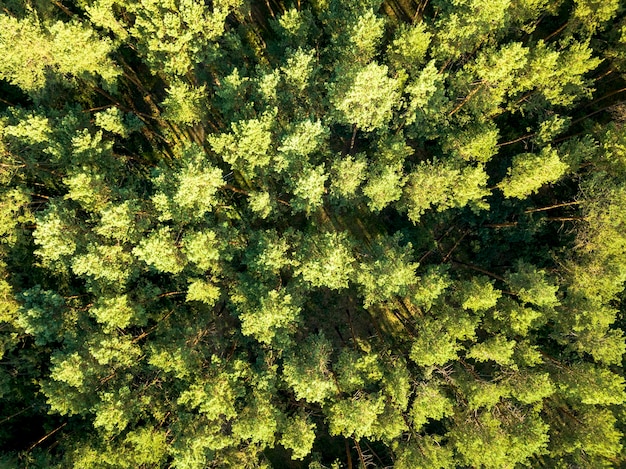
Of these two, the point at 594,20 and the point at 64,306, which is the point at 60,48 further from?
the point at 594,20

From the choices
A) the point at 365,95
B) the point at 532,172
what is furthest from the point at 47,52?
the point at 532,172

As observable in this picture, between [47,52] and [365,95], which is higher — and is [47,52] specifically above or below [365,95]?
above

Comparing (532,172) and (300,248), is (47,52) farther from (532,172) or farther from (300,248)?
(532,172)

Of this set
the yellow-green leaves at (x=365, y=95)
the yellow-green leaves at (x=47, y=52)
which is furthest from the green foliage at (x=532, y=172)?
the yellow-green leaves at (x=47, y=52)

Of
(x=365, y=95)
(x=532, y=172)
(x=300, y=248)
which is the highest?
(x=365, y=95)

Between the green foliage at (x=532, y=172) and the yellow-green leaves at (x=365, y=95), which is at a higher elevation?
the yellow-green leaves at (x=365, y=95)

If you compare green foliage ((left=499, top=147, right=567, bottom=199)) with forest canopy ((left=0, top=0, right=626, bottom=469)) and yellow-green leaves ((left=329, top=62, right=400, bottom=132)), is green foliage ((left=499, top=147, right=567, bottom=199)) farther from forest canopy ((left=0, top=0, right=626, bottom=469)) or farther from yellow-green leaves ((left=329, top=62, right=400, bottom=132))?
yellow-green leaves ((left=329, top=62, right=400, bottom=132))

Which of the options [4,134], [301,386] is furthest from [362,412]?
[4,134]

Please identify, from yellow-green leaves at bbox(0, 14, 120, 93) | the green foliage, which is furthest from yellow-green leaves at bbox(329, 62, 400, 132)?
yellow-green leaves at bbox(0, 14, 120, 93)

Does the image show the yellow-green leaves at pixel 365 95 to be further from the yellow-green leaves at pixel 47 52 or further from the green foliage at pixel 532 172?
the yellow-green leaves at pixel 47 52
